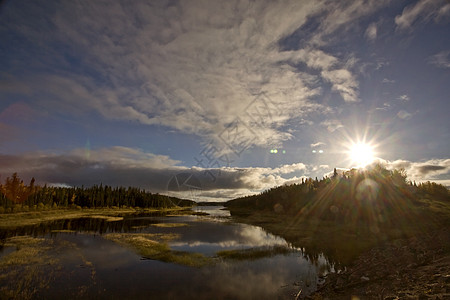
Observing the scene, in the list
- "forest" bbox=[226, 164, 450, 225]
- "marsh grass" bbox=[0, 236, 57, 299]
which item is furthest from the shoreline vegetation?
"marsh grass" bbox=[0, 236, 57, 299]

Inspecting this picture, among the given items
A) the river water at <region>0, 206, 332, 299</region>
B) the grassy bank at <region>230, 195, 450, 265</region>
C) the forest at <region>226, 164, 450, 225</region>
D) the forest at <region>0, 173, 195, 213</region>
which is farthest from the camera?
the forest at <region>0, 173, 195, 213</region>

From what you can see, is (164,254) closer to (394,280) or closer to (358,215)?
(394,280)

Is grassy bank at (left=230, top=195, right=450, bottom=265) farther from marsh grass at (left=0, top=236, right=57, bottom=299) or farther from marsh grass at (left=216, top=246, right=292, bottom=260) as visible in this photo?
marsh grass at (left=0, top=236, right=57, bottom=299)

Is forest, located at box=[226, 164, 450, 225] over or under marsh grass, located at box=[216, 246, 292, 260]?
over

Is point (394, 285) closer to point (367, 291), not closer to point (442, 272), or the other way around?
point (367, 291)

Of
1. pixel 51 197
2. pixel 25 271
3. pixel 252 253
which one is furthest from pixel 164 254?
pixel 51 197

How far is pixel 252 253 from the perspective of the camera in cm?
3556

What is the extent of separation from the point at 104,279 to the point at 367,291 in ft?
78.2

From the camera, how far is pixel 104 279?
71.4ft

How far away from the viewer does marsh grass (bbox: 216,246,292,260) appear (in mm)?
33031

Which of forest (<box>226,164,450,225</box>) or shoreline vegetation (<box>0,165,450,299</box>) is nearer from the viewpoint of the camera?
shoreline vegetation (<box>0,165,450,299</box>)

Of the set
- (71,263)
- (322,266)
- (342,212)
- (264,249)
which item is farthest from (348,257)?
(342,212)

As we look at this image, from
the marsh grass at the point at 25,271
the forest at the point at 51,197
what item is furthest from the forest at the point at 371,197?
the forest at the point at 51,197

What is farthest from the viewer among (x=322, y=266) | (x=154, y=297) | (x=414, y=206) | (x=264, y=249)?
(x=414, y=206)
